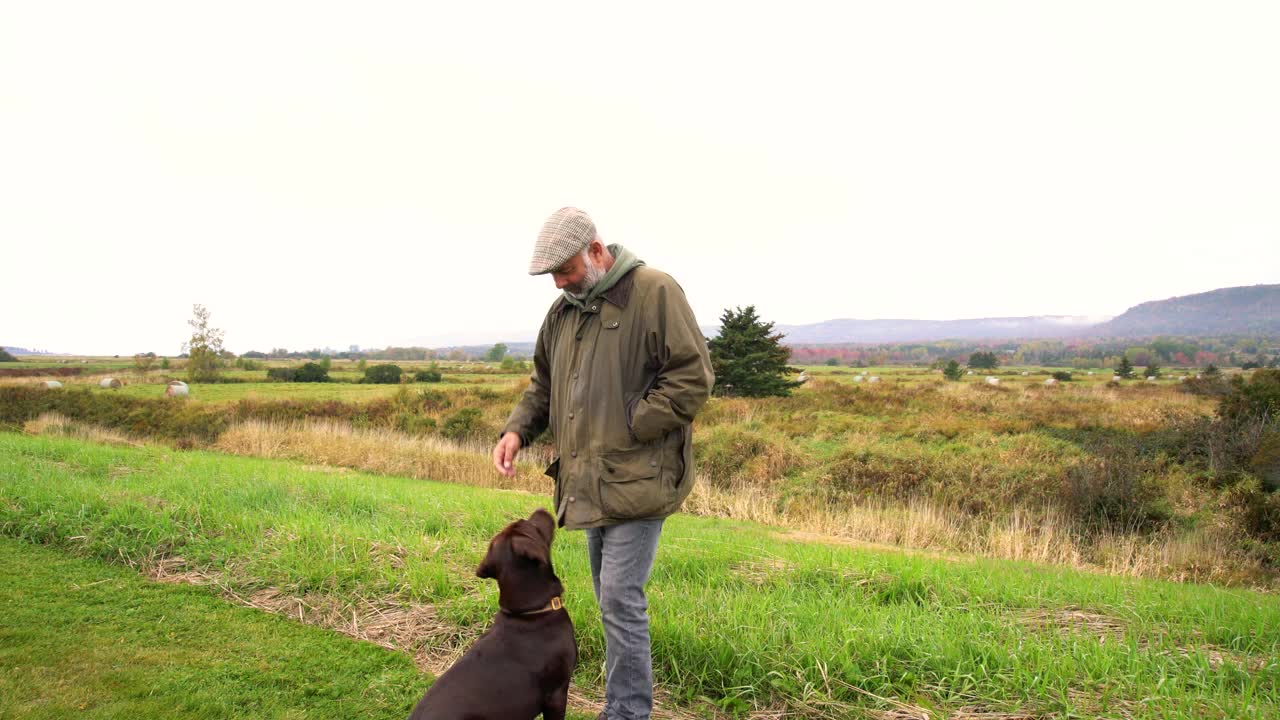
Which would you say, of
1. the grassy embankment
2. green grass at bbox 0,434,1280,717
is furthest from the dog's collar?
the grassy embankment

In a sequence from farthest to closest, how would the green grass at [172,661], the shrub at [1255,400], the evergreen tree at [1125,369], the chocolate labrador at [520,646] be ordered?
1. the evergreen tree at [1125,369]
2. the shrub at [1255,400]
3. the green grass at [172,661]
4. the chocolate labrador at [520,646]

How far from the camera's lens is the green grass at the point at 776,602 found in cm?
317

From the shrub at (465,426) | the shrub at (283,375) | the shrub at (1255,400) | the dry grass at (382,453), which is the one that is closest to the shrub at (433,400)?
the shrub at (465,426)

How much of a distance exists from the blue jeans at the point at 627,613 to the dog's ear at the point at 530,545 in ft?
0.64

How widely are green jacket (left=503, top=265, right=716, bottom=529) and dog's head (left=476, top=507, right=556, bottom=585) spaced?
0.17 metres

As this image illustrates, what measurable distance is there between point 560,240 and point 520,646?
1.59m

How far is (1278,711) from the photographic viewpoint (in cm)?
276

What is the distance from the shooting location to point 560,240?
105 inches

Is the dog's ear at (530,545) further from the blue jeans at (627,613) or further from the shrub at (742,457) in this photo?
the shrub at (742,457)

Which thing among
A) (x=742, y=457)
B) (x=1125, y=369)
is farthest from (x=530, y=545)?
(x=1125, y=369)

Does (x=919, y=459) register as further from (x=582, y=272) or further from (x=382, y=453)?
(x=582, y=272)

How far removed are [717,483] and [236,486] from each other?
11680 mm

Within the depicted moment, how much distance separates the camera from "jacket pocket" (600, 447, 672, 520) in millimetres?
2646

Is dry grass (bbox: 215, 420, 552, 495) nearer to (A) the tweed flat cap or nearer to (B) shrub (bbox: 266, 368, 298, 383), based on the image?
(A) the tweed flat cap
